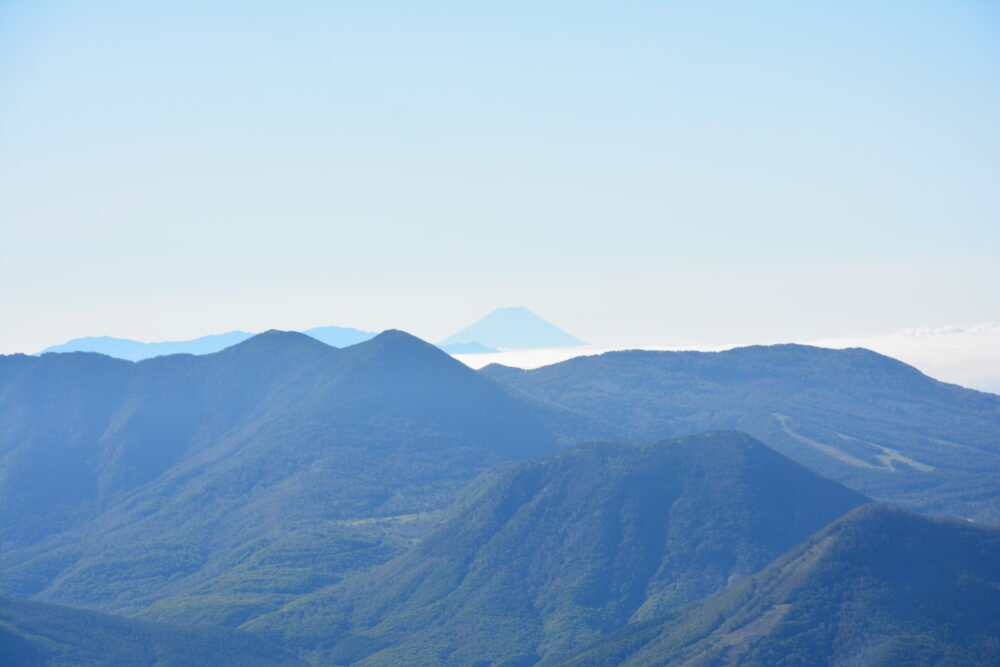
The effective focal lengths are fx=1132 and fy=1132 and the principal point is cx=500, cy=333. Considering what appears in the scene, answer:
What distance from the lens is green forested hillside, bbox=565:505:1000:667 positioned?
157375mm

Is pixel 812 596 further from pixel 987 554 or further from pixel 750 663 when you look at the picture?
pixel 987 554

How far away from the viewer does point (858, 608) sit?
536 ft

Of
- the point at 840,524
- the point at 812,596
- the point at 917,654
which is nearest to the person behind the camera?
the point at 917,654

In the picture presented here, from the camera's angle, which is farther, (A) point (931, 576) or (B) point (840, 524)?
(B) point (840, 524)

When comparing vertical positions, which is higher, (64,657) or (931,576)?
(931,576)

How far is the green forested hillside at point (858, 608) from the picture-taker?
15738 cm

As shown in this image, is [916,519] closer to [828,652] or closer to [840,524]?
[840,524]

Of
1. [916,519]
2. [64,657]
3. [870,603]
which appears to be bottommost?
[64,657]

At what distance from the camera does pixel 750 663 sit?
519 feet

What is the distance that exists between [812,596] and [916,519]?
24918 mm

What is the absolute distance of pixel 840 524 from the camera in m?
179

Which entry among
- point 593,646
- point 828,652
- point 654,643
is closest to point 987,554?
point 828,652

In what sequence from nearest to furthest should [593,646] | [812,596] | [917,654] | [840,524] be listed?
[917,654] < [812,596] < [840,524] < [593,646]

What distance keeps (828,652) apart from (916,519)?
3275 cm
